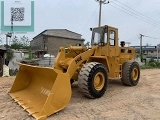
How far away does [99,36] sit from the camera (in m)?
7.46

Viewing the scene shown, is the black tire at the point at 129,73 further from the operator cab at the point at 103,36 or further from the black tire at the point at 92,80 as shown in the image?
the black tire at the point at 92,80

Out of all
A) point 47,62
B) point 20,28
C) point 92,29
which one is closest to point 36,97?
point 92,29

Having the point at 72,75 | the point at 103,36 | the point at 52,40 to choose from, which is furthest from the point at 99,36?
the point at 52,40

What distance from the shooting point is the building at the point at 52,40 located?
29484 mm

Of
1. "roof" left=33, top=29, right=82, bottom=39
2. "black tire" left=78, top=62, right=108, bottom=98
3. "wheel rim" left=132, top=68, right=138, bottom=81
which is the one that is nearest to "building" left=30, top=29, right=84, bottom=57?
"roof" left=33, top=29, right=82, bottom=39

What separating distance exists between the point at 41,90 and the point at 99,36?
2.78 metres

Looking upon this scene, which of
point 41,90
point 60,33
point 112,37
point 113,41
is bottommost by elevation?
point 41,90

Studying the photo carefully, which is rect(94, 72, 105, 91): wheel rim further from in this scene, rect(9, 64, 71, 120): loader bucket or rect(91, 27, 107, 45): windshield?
rect(91, 27, 107, 45): windshield

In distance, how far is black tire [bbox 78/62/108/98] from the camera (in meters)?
5.88

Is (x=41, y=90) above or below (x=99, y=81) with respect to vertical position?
below

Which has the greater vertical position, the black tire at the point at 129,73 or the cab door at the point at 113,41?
the cab door at the point at 113,41

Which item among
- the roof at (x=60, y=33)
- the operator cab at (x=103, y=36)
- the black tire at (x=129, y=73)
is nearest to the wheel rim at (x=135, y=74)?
the black tire at (x=129, y=73)

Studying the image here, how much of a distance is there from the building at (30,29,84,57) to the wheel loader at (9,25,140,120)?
19.9m

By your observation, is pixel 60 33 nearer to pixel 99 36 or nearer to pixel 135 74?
pixel 135 74
